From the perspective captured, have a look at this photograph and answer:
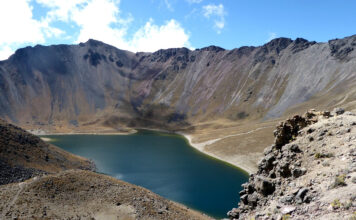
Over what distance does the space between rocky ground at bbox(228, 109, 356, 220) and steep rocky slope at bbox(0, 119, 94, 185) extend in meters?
44.1

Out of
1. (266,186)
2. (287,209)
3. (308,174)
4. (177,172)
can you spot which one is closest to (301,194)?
(287,209)

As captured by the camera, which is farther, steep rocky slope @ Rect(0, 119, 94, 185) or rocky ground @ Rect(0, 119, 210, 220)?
steep rocky slope @ Rect(0, 119, 94, 185)

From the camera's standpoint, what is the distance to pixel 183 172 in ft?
274

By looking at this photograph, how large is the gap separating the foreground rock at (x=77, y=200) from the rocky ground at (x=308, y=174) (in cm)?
1910

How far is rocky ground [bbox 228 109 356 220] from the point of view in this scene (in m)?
9.86

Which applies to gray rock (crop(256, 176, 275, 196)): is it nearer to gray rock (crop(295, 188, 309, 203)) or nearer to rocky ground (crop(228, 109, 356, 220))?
rocky ground (crop(228, 109, 356, 220))

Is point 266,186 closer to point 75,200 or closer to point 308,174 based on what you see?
point 308,174

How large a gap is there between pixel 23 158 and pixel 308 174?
58.2 m

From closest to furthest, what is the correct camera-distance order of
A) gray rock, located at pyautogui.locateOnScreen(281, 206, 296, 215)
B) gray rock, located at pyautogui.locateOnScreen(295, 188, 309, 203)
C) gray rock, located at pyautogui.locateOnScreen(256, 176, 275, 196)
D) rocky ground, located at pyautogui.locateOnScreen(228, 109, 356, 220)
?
1. rocky ground, located at pyautogui.locateOnScreen(228, 109, 356, 220)
2. gray rock, located at pyautogui.locateOnScreen(281, 206, 296, 215)
3. gray rock, located at pyautogui.locateOnScreen(295, 188, 309, 203)
4. gray rock, located at pyautogui.locateOnScreen(256, 176, 275, 196)

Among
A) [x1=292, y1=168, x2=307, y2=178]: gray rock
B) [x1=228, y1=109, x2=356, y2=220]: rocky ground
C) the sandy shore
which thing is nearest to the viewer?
[x1=228, y1=109, x2=356, y2=220]: rocky ground

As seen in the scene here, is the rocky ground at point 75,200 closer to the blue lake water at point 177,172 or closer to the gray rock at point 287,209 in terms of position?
the blue lake water at point 177,172

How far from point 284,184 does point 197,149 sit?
110m

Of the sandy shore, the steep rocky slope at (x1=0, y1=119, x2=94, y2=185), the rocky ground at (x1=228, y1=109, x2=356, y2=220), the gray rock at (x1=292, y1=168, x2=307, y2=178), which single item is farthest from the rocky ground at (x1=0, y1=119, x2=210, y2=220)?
the sandy shore

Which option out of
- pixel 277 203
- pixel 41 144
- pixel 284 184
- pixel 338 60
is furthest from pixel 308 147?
pixel 338 60
